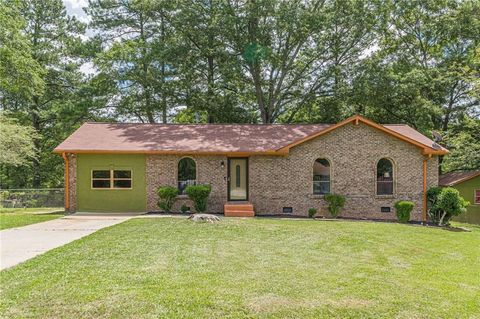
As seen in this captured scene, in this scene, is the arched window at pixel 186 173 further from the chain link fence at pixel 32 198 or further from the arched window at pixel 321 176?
the chain link fence at pixel 32 198

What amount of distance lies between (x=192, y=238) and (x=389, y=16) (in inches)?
953

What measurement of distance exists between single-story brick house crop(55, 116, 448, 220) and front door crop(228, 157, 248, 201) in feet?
0.14

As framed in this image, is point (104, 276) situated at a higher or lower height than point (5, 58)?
lower

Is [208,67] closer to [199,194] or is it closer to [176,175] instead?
[176,175]

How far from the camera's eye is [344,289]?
4965 mm

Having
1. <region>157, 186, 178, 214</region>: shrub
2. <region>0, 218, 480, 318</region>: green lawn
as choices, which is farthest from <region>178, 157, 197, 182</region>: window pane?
<region>0, 218, 480, 318</region>: green lawn

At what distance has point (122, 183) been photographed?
14.7 m

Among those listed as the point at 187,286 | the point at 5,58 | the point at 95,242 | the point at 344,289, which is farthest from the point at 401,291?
the point at 5,58

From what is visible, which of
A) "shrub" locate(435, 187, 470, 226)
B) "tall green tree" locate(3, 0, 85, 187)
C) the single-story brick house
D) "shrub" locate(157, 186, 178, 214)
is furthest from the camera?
"tall green tree" locate(3, 0, 85, 187)

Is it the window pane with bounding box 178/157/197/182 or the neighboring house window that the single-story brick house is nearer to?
the neighboring house window

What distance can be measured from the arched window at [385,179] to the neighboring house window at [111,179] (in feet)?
35.1

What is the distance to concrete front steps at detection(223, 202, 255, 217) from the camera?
13625 mm

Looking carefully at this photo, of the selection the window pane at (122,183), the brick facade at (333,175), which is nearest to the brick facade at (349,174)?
the brick facade at (333,175)

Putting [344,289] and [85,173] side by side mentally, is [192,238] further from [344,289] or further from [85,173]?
[85,173]
